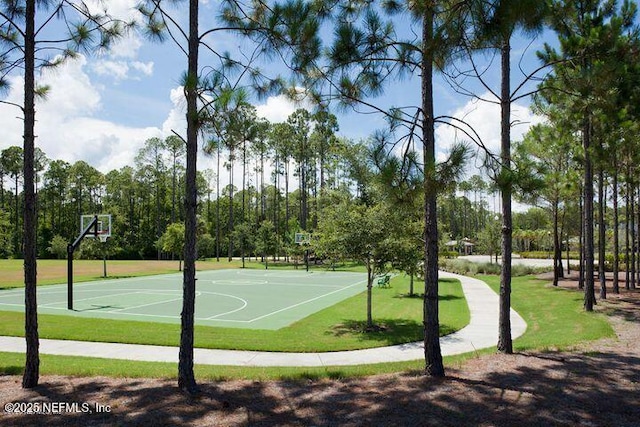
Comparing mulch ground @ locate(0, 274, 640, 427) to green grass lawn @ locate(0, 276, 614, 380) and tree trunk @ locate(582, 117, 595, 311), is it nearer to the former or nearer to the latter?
green grass lawn @ locate(0, 276, 614, 380)

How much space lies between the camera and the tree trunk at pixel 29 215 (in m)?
6.12

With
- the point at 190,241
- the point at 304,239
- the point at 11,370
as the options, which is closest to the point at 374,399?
the point at 190,241

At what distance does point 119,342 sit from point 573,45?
12.8 m

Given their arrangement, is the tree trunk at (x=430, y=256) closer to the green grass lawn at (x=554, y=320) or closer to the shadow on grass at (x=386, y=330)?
the green grass lawn at (x=554, y=320)

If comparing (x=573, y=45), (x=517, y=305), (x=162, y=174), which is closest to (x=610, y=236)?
(x=517, y=305)

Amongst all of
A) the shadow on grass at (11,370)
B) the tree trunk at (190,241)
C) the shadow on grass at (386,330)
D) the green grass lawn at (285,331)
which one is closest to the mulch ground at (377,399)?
the tree trunk at (190,241)

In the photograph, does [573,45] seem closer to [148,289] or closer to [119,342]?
[119,342]

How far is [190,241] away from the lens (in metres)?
5.89

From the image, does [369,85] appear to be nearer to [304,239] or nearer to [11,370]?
[11,370]

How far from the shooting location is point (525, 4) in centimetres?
504

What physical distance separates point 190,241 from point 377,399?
2.97m

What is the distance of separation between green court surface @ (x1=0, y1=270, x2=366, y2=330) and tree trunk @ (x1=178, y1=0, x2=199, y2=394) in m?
7.48

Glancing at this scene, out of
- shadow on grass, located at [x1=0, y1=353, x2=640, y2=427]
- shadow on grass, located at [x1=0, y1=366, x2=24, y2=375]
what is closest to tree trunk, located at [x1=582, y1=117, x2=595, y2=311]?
shadow on grass, located at [x1=0, y1=353, x2=640, y2=427]

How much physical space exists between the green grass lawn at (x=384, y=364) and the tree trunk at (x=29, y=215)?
1.07 metres
